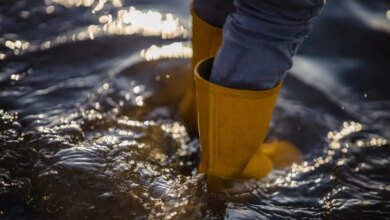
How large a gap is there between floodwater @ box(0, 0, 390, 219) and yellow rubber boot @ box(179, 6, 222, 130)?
0.05 metres

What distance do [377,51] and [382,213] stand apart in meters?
1.05

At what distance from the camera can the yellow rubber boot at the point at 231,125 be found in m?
1.41

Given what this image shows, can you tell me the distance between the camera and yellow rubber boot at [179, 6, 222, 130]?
68.5 inches

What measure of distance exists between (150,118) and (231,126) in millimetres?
520

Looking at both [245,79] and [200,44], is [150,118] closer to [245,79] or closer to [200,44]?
[200,44]

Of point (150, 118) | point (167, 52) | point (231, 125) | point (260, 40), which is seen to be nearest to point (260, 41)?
Answer: point (260, 40)

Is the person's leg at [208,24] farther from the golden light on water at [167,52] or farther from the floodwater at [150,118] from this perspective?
the golden light on water at [167,52]

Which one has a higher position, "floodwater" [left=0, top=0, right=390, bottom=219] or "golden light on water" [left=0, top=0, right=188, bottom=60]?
"golden light on water" [left=0, top=0, right=188, bottom=60]

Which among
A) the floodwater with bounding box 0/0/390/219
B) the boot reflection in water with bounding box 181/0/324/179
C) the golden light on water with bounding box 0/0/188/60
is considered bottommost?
the floodwater with bounding box 0/0/390/219

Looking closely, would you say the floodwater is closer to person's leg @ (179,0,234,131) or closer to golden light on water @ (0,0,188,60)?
golden light on water @ (0,0,188,60)

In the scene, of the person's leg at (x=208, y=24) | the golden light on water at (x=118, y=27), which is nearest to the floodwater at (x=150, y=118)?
the golden light on water at (x=118, y=27)

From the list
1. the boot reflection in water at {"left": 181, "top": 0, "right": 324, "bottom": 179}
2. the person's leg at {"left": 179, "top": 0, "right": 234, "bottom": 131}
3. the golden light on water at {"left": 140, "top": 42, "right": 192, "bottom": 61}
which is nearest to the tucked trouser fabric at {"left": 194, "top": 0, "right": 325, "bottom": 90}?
the boot reflection in water at {"left": 181, "top": 0, "right": 324, "bottom": 179}

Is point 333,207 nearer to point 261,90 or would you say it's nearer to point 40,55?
point 261,90

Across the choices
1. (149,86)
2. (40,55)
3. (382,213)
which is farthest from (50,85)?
(382,213)
